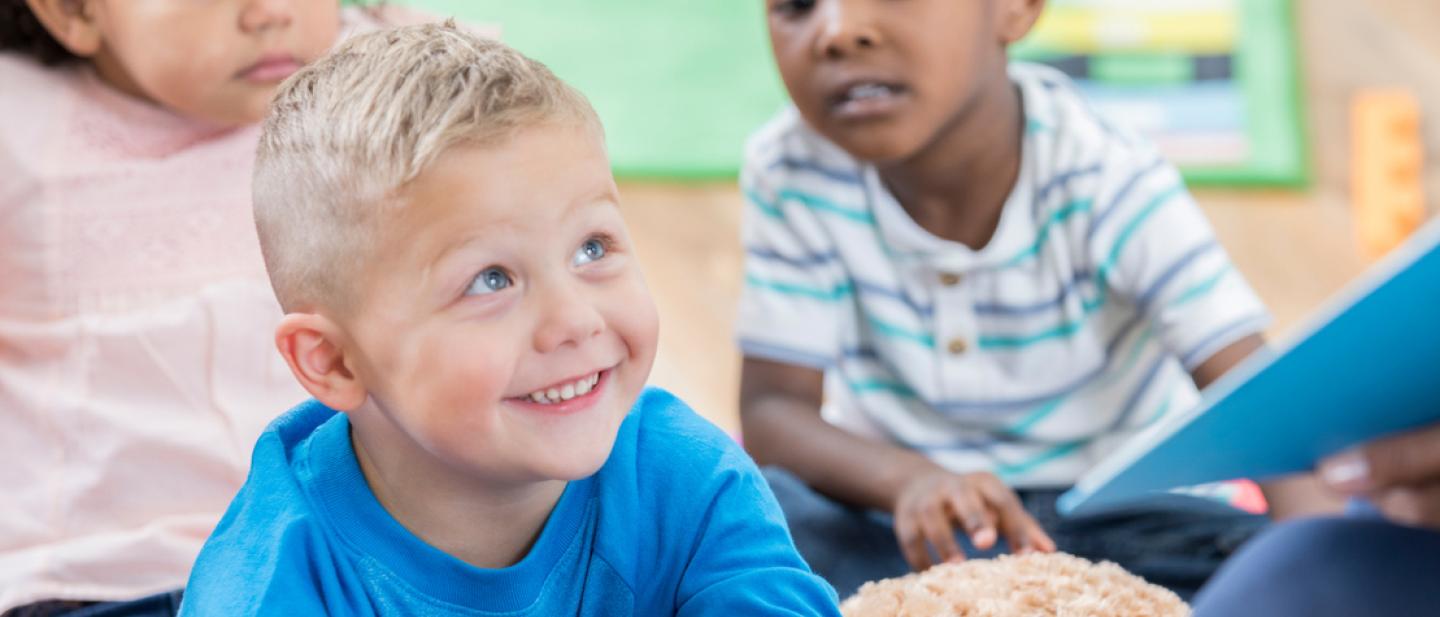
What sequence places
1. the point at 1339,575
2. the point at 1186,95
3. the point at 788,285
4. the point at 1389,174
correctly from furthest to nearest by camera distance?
1. the point at 1186,95
2. the point at 1389,174
3. the point at 788,285
4. the point at 1339,575

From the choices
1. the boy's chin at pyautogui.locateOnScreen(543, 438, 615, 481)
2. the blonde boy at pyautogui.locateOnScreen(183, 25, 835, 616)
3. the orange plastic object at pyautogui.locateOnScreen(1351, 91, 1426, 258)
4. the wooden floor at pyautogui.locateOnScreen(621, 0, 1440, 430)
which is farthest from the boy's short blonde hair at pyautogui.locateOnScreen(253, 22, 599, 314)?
the orange plastic object at pyautogui.locateOnScreen(1351, 91, 1426, 258)

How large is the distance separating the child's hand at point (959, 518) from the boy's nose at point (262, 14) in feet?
1.66

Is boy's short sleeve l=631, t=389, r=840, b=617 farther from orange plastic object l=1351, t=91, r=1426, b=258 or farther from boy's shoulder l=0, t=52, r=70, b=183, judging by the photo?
orange plastic object l=1351, t=91, r=1426, b=258

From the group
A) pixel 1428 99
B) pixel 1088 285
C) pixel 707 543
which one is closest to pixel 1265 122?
pixel 1428 99

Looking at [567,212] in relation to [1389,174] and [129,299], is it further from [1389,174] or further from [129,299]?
[1389,174]

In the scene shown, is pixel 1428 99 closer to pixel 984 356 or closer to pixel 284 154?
pixel 984 356

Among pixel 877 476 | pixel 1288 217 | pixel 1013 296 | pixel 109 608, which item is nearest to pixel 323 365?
pixel 109 608

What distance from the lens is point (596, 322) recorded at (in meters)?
0.73

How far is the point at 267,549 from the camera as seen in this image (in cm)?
74

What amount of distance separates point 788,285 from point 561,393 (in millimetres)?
574

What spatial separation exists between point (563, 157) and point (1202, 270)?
62 cm

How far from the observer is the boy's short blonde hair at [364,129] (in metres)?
0.72

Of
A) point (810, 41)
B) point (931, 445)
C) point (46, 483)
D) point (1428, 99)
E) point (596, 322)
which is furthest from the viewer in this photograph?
point (1428, 99)

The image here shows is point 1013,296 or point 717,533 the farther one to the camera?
point 1013,296
